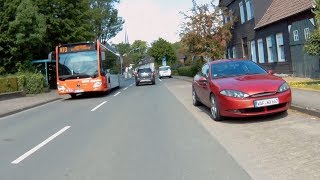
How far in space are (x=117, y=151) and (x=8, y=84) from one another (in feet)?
74.5

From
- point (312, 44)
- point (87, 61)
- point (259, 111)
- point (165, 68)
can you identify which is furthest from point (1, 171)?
point (165, 68)

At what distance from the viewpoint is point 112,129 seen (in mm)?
11117

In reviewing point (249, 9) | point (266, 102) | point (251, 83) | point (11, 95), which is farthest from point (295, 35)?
point (11, 95)

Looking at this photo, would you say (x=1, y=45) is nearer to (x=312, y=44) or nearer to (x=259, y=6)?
(x=259, y=6)

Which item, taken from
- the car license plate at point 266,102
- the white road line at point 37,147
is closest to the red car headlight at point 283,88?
the car license plate at point 266,102

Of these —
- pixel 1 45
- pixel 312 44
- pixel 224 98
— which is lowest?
pixel 224 98

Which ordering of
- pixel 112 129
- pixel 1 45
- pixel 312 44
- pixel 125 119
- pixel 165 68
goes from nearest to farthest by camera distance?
pixel 112 129 → pixel 125 119 → pixel 312 44 → pixel 1 45 → pixel 165 68

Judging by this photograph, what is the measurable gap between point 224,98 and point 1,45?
27.0 meters

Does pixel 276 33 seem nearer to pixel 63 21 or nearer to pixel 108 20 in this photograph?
pixel 63 21

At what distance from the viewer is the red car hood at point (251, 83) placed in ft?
33.6

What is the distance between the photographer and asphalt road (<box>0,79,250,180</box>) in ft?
21.5

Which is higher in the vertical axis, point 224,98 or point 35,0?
point 35,0

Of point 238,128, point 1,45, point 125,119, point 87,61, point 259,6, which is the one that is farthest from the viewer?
point 1,45

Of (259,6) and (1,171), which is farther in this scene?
(259,6)
